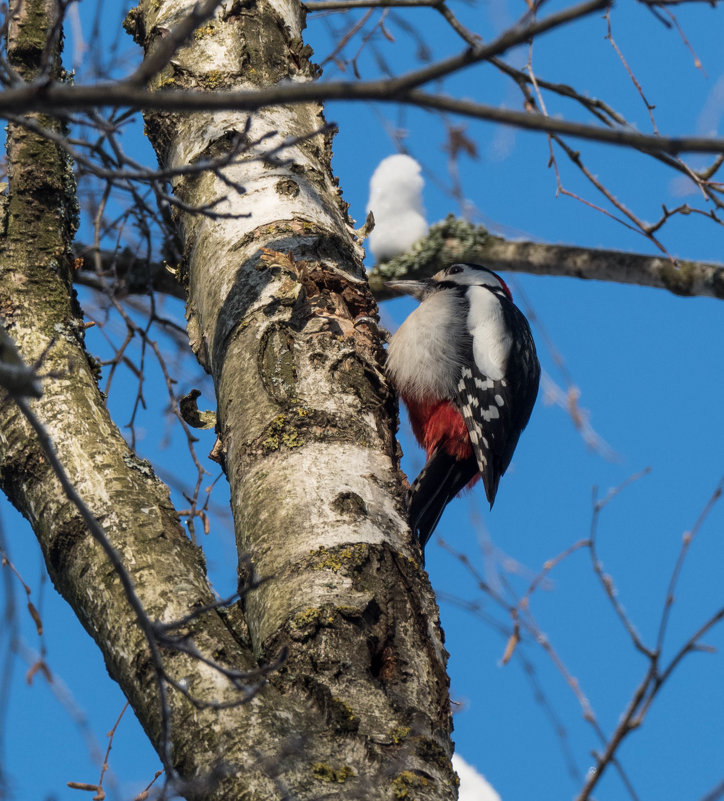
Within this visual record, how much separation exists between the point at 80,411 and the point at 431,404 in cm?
173

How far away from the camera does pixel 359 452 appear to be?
2109 millimetres

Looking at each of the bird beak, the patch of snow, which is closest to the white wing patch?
the bird beak

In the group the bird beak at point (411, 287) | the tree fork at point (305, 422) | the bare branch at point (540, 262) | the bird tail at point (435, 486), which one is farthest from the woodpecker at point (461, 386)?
the tree fork at point (305, 422)

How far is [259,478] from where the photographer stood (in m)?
2.04

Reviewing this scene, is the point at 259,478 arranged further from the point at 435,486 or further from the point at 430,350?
the point at 430,350

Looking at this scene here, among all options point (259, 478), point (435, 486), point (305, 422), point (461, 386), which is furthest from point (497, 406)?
point (259, 478)

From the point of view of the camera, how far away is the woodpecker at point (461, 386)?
327 cm

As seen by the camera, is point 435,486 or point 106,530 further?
point 435,486

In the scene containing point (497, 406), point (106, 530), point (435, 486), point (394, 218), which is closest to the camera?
point (106, 530)

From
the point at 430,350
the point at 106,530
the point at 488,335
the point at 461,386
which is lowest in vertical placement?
the point at 106,530

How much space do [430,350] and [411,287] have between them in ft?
2.64

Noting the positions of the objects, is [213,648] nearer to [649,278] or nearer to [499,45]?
[499,45]

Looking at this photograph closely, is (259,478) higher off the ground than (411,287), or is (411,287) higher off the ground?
(411,287)

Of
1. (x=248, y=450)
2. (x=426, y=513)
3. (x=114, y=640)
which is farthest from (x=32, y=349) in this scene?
(x=426, y=513)
